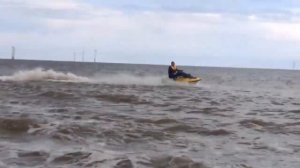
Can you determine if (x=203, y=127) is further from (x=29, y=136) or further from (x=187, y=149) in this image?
(x=29, y=136)

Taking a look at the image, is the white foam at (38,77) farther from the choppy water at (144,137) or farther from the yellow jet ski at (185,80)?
the choppy water at (144,137)

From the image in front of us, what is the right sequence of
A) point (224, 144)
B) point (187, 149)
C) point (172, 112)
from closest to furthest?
point (187, 149) < point (224, 144) < point (172, 112)

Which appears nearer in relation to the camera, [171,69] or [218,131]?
[218,131]

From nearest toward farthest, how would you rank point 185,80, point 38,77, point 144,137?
point 144,137 → point 185,80 → point 38,77

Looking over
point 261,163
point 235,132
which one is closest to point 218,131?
point 235,132

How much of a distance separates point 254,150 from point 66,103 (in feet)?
36.1

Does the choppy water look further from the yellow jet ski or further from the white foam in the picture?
the white foam

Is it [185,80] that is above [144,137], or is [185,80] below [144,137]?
above

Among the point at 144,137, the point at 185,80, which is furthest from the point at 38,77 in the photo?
the point at 144,137

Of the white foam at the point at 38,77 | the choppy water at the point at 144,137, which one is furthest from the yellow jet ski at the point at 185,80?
the choppy water at the point at 144,137

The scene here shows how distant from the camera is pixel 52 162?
28.2ft

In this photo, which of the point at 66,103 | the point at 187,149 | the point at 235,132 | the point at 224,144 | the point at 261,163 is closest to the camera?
the point at 261,163

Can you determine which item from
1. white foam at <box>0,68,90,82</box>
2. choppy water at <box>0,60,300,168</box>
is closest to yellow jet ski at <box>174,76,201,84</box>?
white foam at <box>0,68,90,82</box>

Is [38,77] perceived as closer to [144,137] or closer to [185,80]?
[185,80]
